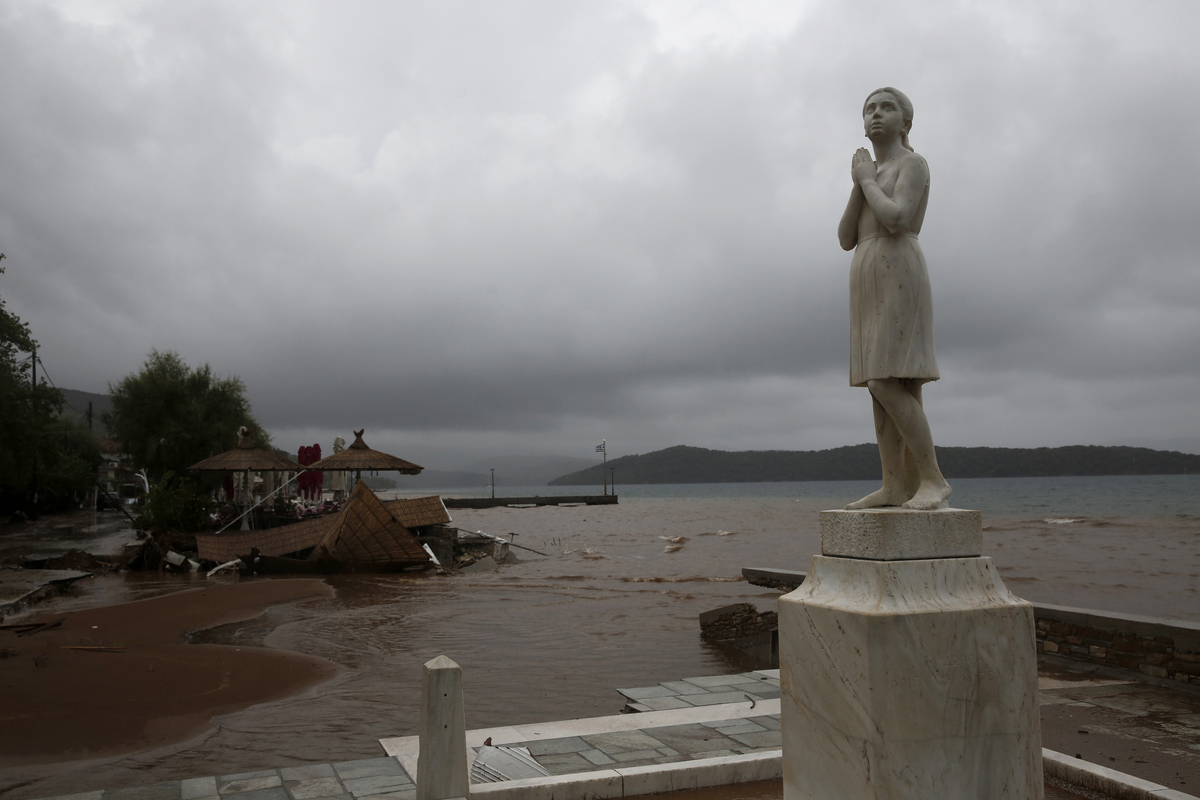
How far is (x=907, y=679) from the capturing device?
293 centimetres

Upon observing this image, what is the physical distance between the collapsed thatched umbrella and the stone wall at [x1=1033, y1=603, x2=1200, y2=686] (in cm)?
1569

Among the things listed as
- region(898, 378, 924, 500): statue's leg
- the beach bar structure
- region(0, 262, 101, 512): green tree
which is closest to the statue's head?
region(898, 378, 924, 500): statue's leg

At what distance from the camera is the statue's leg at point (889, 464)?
3.61 metres

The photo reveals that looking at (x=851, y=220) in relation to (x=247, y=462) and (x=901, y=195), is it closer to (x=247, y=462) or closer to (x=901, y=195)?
(x=901, y=195)

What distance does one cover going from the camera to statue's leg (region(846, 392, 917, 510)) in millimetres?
3609

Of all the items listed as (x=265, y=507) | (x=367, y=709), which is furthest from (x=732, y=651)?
(x=265, y=507)

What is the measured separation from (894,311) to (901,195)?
1.71 ft

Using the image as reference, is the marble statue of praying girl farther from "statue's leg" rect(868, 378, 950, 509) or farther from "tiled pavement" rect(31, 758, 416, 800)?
"tiled pavement" rect(31, 758, 416, 800)

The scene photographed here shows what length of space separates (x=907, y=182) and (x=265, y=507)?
2654 cm

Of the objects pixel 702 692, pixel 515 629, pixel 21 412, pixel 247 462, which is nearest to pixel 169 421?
pixel 21 412

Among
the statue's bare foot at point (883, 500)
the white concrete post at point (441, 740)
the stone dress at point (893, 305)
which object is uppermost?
the stone dress at point (893, 305)

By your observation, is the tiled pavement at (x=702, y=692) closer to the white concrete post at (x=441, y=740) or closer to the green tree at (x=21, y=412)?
the white concrete post at (x=441, y=740)

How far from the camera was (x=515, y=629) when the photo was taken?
13.1m

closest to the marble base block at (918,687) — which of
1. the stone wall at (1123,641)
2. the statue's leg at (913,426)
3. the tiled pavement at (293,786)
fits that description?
the statue's leg at (913,426)
